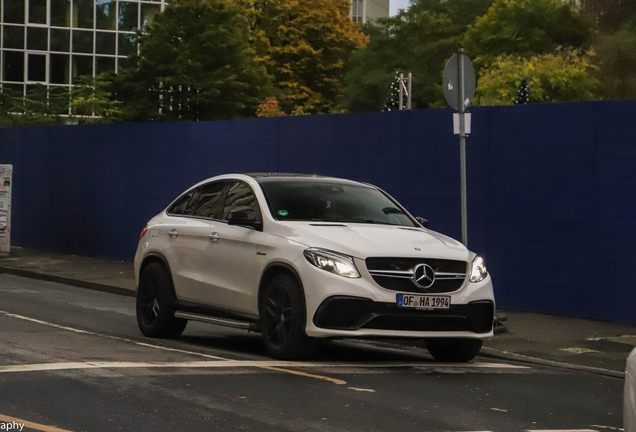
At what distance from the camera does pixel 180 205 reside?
12.5m

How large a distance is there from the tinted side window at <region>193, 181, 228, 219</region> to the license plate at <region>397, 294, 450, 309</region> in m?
2.43

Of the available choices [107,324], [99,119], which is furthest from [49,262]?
[99,119]

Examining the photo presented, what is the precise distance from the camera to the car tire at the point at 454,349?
10742 mm

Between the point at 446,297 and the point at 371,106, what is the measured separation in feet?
263

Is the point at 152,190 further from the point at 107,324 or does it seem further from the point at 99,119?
the point at 99,119

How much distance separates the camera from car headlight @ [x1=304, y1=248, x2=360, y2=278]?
9938 millimetres

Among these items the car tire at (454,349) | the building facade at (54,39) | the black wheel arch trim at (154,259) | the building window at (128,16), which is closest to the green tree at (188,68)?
the building window at (128,16)

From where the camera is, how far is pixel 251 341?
12.1 m

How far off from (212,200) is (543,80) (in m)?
68.2

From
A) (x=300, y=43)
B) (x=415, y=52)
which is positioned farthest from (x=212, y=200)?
(x=415, y=52)

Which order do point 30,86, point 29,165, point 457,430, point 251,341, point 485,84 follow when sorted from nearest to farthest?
1. point 457,430
2. point 251,341
3. point 29,165
4. point 30,86
5. point 485,84

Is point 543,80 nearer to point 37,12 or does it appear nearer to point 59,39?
point 59,39

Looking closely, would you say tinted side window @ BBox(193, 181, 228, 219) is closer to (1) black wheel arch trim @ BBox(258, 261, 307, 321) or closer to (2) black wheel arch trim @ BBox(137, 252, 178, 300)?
(2) black wheel arch trim @ BBox(137, 252, 178, 300)

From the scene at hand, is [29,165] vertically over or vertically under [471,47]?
under
